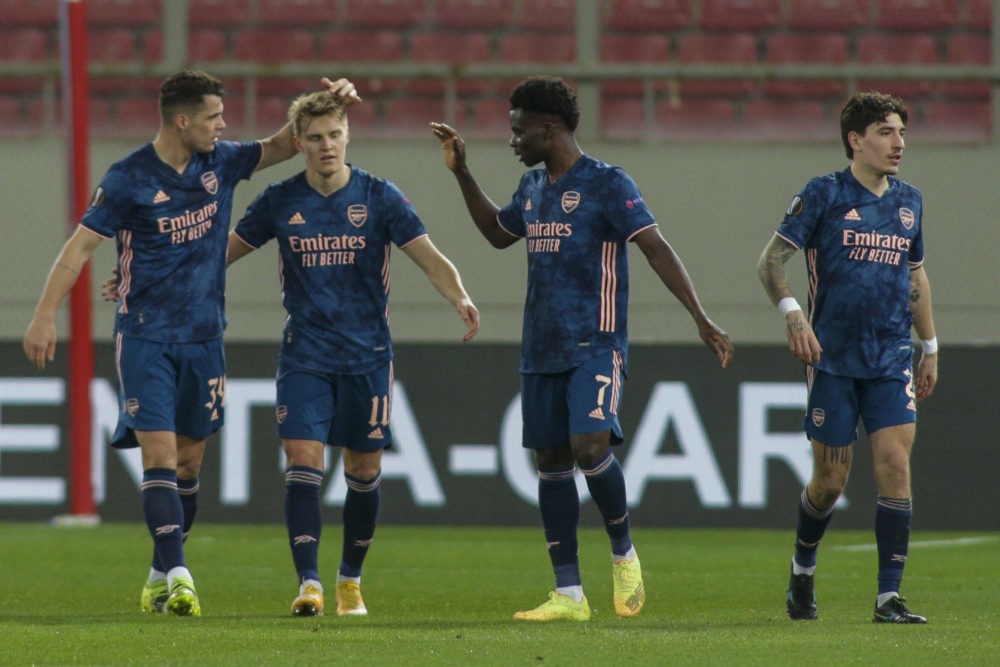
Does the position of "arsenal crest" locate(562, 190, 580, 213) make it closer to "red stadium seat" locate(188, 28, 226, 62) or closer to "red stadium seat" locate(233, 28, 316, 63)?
"red stadium seat" locate(233, 28, 316, 63)

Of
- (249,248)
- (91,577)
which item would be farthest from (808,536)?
(91,577)

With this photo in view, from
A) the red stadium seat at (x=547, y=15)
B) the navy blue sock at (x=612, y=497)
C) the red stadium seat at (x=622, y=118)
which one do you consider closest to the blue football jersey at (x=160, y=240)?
the navy blue sock at (x=612, y=497)

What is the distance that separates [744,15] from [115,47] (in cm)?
600

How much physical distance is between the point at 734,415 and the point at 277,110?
235 inches

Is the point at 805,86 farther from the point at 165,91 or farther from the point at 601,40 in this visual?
the point at 165,91

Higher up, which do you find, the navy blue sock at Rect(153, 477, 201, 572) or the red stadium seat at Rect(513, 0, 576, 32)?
the red stadium seat at Rect(513, 0, 576, 32)

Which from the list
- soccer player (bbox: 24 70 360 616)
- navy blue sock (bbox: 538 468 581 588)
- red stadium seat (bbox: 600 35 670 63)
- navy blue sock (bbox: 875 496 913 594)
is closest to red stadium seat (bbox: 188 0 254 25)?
red stadium seat (bbox: 600 35 670 63)

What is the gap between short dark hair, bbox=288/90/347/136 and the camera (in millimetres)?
6715

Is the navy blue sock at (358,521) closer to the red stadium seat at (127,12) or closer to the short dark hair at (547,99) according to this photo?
the short dark hair at (547,99)

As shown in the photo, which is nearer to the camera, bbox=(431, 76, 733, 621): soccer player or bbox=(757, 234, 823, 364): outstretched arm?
bbox=(757, 234, 823, 364): outstretched arm

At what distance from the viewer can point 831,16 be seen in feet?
52.6

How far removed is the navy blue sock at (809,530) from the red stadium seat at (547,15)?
10118 millimetres

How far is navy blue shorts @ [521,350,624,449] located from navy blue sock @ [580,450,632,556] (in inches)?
5.0

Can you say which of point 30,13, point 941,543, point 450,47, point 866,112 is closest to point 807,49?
point 450,47
